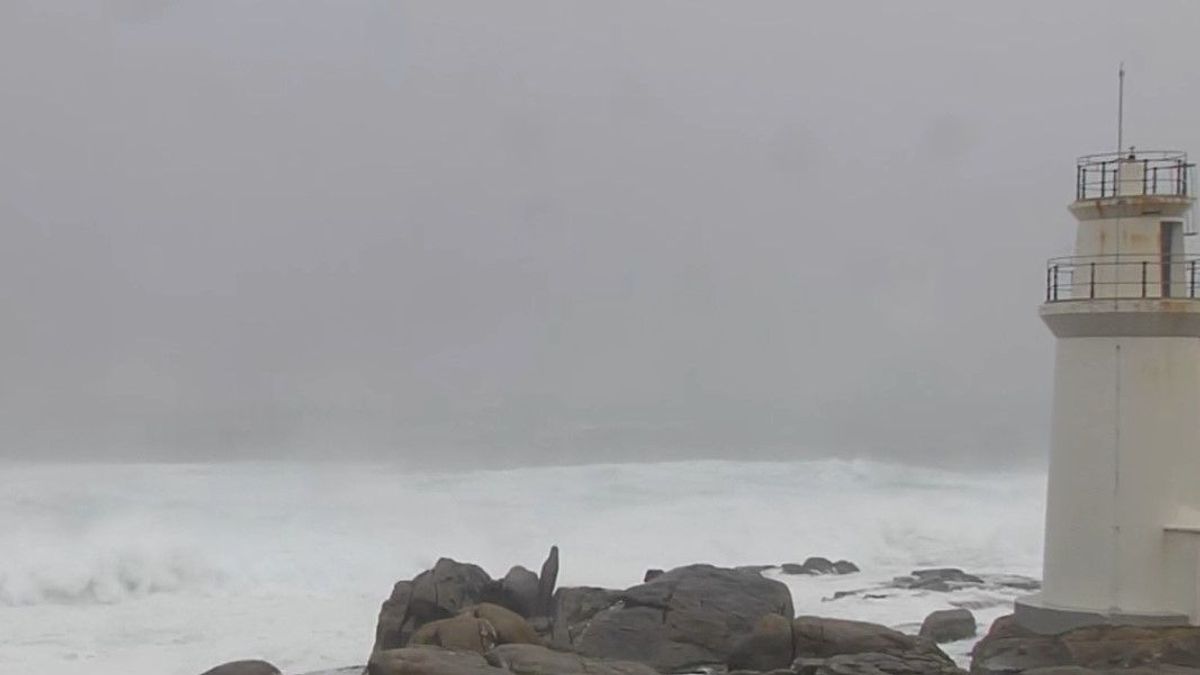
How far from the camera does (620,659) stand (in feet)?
41.8

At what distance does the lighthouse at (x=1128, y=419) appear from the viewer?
11.8m

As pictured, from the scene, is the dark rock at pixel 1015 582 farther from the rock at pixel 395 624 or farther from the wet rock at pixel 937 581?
the rock at pixel 395 624

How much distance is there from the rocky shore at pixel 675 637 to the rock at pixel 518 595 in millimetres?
12

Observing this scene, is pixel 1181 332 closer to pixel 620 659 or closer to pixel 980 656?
pixel 980 656

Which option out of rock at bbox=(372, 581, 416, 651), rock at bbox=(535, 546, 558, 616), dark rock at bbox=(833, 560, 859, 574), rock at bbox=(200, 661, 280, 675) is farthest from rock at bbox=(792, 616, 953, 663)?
dark rock at bbox=(833, 560, 859, 574)

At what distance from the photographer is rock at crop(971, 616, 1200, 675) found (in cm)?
1111

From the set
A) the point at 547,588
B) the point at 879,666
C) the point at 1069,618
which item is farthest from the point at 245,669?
the point at 1069,618

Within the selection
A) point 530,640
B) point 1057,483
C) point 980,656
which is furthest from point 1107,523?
point 530,640

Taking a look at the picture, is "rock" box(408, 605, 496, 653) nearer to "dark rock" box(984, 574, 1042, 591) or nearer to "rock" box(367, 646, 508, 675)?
"rock" box(367, 646, 508, 675)

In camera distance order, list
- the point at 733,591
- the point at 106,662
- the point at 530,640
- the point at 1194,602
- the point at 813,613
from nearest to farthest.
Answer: the point at 1194,602
the point at 530,640
the point at 733,591
the point at 106,662
the point at 813,613

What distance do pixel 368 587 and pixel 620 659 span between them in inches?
431

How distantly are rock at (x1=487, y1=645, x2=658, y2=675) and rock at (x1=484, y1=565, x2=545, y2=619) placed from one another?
124 inches

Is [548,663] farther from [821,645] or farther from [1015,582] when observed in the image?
[1015,582]

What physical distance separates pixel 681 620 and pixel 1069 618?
10.7ft
